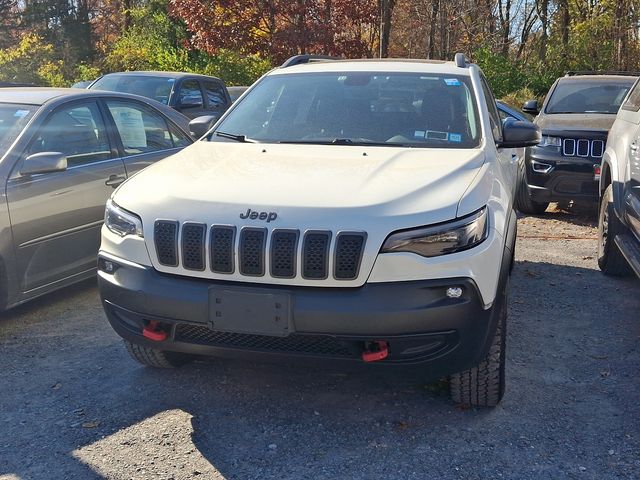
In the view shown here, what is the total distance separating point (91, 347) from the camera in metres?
4.58

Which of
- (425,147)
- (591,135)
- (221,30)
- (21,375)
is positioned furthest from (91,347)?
(221,30)

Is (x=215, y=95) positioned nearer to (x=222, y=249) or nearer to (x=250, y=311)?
(x=222, y=249)

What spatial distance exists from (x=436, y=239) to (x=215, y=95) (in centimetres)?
977

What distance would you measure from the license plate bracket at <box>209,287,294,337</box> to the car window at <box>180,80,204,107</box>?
8565mm

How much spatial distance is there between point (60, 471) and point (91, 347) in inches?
58.6

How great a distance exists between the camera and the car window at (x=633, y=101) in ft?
18.8

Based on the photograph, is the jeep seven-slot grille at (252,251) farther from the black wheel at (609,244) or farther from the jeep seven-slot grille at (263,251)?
the black wheel at (609,244)

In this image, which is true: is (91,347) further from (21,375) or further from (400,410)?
(400,410)

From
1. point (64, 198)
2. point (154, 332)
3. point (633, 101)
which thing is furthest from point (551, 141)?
point (154, 332)

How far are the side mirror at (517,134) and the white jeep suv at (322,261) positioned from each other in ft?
2.19

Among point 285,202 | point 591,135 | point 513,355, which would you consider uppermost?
point 285,202

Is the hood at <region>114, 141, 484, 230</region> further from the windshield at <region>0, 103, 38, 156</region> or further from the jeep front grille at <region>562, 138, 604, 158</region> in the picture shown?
the jeep front grille at <region>562, 138, 604, 158</region>

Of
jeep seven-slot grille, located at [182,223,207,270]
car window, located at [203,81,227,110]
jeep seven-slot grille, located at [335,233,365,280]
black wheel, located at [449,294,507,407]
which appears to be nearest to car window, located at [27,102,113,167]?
jeep seven-slot grille, located at [182,223,207,270]

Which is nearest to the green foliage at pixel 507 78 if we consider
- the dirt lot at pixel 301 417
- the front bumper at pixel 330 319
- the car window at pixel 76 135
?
the car window at pixel 76 135
